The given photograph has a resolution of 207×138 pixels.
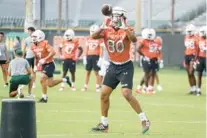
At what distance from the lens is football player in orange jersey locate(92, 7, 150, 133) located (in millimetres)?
15406

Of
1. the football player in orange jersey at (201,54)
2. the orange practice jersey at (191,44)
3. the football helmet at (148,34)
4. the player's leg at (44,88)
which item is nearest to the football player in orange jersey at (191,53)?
the orange practice jersey at (191,44)

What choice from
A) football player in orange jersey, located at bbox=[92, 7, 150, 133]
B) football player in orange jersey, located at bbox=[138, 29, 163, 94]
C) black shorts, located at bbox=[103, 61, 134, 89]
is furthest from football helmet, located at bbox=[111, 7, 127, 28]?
football player in orange jersey, located at bbox=[138, 29, 163, 94]

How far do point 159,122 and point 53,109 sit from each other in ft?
11.5

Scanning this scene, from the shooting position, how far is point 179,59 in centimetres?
4488

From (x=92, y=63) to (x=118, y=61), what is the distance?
13281 mm

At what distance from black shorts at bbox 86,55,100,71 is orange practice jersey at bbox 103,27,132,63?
42.8ft

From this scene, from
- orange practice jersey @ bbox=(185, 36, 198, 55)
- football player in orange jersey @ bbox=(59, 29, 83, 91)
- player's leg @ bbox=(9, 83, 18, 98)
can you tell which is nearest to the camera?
player's leg @ bbox=(9, 83, 18, 98)

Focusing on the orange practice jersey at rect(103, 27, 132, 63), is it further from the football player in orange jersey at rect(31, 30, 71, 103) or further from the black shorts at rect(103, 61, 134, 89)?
the football player in orange jersey at rect(31, 30, 71, 103)

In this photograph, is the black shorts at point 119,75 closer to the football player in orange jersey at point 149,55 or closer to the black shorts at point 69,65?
the football player in orange jersey at point 149,55

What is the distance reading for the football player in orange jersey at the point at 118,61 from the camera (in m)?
15.4

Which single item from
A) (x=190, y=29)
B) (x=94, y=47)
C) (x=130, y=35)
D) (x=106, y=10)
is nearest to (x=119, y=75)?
(x=130, y=35)

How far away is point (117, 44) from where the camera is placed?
15.6m

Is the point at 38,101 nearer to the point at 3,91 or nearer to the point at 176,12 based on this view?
the point at 3,91

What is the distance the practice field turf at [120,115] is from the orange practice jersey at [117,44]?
136 centimetres
